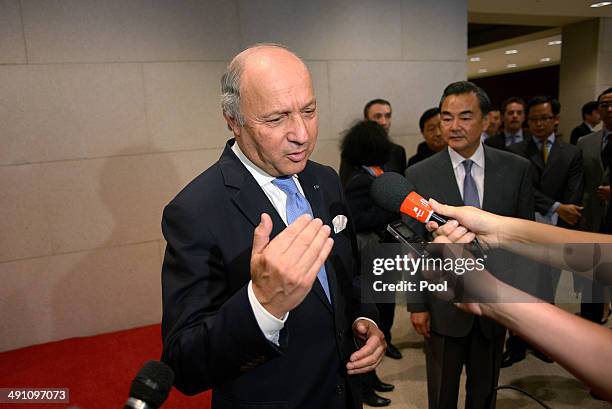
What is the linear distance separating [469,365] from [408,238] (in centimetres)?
119

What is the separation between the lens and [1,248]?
2.94m

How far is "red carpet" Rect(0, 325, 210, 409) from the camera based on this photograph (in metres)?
2.41

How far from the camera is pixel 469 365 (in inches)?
73.7

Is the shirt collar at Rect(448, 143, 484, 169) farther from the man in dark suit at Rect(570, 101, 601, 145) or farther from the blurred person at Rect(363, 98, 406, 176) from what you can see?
the blurred person at Rect(363, 98, 406, 176)

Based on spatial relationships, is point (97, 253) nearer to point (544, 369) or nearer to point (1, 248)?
point (1, 248)

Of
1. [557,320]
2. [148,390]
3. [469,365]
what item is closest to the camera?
[148,390]

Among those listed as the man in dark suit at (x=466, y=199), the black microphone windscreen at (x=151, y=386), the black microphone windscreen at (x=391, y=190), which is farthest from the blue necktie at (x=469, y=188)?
the black microphone windscreen at (x=151, y=386)

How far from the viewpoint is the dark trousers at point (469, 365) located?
1.83 metres

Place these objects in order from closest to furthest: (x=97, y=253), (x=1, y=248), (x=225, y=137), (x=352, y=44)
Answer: (x=1, y=248) → (x=97, y=253) → (x=225, y=137) → (x=352, y=44)

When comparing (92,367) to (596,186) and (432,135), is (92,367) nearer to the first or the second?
(432,135)

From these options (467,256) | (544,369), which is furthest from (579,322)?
(544,369)

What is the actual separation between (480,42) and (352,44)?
5182mm

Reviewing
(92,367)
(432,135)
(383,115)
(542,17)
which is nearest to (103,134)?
(92,367)

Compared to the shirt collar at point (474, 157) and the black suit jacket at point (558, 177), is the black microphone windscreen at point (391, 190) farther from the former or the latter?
the black suit jacket at point (558, 177)
